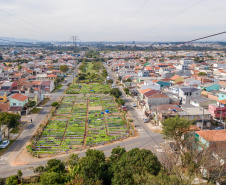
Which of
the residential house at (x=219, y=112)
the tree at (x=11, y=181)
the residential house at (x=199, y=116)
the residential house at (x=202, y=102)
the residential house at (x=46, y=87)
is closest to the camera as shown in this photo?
the tree at (x=11, y=181)

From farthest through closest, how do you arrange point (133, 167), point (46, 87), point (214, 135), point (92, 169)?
point (46, 87) < point (214, 135) < point (92, 169) < point (133, 167)

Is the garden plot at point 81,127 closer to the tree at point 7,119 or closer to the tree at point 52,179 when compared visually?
the tree at point 7,119

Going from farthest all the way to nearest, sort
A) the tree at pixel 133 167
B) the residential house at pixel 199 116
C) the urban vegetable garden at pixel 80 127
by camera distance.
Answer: the residential house at pixel 199 116, the urban vegetable garden at pixel 80 127, the tree at pixel 133 167

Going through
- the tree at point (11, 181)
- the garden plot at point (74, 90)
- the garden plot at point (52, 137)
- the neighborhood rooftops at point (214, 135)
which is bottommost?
the garden plot at point (52, 137)

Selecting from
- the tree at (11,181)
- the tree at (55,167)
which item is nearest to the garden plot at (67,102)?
the tree at (55,167)

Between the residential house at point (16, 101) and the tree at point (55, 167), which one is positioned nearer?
the tree at point (55, 167)

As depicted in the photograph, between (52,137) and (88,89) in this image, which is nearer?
(52,137)

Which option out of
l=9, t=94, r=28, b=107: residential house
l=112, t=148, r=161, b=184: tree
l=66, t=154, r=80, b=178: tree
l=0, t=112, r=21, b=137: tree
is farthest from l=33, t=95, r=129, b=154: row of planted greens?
l=112, t=148, r=161, b=184: tree

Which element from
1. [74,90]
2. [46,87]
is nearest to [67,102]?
[74,90]

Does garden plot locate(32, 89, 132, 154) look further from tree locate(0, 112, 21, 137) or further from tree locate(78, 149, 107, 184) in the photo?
tree locate(78, 149, 107, 184)

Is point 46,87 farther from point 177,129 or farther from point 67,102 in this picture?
point 177,129
